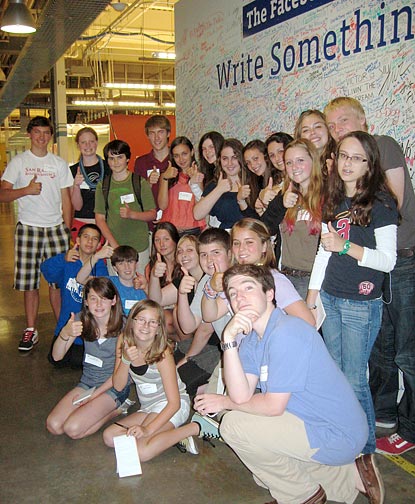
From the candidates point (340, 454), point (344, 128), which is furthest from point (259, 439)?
point (344, 128)

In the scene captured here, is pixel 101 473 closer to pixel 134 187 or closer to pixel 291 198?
pixel 291 198

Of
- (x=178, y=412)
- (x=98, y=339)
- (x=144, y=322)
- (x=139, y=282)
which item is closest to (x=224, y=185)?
(x=139, y=282)

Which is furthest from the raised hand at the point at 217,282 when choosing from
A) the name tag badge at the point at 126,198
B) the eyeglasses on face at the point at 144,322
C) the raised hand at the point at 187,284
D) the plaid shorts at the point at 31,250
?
the plaid shorts at the point at 31,250

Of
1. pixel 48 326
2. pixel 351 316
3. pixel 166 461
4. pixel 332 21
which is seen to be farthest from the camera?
pixel 48 326

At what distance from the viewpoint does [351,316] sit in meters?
2.54

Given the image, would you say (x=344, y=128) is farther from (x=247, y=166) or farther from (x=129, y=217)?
(x=129, y=217)

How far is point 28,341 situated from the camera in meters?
Result: 4.38

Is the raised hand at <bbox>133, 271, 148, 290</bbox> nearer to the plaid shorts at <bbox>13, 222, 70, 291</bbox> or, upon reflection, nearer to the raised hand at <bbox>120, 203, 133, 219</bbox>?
the raised hand at <bbox>120, 203, 133, 219</bbox>

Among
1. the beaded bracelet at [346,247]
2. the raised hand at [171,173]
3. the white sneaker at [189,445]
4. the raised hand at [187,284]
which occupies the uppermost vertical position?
the raised hand at [171,173]

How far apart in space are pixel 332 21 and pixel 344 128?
1.18 meters

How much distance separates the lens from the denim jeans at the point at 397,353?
268 centimetres

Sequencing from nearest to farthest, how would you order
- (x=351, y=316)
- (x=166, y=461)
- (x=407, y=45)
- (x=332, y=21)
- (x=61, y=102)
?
(x=351, y=316)
(x=166, y=461)
(x=407, y=45)
(x=332, y=21)
(x=61, y=102)

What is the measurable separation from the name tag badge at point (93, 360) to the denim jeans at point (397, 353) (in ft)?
5.70

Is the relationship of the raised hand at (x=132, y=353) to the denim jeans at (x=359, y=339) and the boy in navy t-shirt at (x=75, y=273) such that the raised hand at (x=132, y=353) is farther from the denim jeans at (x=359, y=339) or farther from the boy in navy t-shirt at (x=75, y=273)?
Result: the boy in navy t-shirt at (x=75, y=273)
